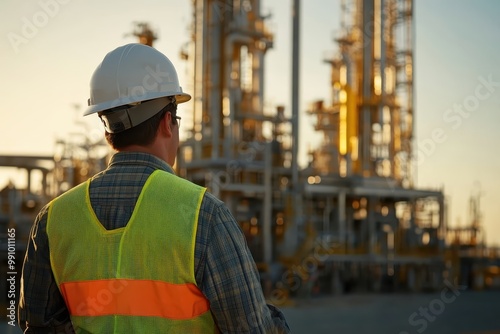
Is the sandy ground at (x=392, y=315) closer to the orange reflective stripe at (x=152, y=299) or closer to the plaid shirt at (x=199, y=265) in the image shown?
the plaid shirt at (x=199, y=265)

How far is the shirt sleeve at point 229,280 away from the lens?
6.15 feet

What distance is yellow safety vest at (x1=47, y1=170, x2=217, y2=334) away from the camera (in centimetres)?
189

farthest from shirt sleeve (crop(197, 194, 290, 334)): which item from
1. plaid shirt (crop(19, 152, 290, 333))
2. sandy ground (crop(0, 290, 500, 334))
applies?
sandy ground (crop(0, 290, 500, 334))

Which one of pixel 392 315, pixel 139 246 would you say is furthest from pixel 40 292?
pixel 392 315

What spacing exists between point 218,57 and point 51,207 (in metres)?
27.1

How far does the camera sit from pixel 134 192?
1.99 meters

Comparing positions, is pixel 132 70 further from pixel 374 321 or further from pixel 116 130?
pixel 374 321

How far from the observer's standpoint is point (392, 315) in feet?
64.4

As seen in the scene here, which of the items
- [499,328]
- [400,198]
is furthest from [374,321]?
[400,198]

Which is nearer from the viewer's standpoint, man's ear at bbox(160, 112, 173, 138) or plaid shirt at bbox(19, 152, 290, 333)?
plaid shirt at bbox(19, 152, 290, 333)

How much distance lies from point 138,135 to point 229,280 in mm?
499

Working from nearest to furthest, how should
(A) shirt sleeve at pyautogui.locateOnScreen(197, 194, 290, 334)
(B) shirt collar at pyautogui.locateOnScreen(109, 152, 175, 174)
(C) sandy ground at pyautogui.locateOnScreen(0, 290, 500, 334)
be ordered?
(A) shirt sleeve at pyautogui.locateOnScreen(197, 194, 290, 334) < (B) shirt collar at pyautogui.locateOnScreen(109, 152, 175, 174) < (C) sandy ground at pyautogui.locateOnScreen(0, 290, 500, 334)

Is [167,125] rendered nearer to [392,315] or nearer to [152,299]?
[152,299]

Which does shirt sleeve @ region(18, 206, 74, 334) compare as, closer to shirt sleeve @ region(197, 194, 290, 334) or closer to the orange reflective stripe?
the orange reflective stripe
